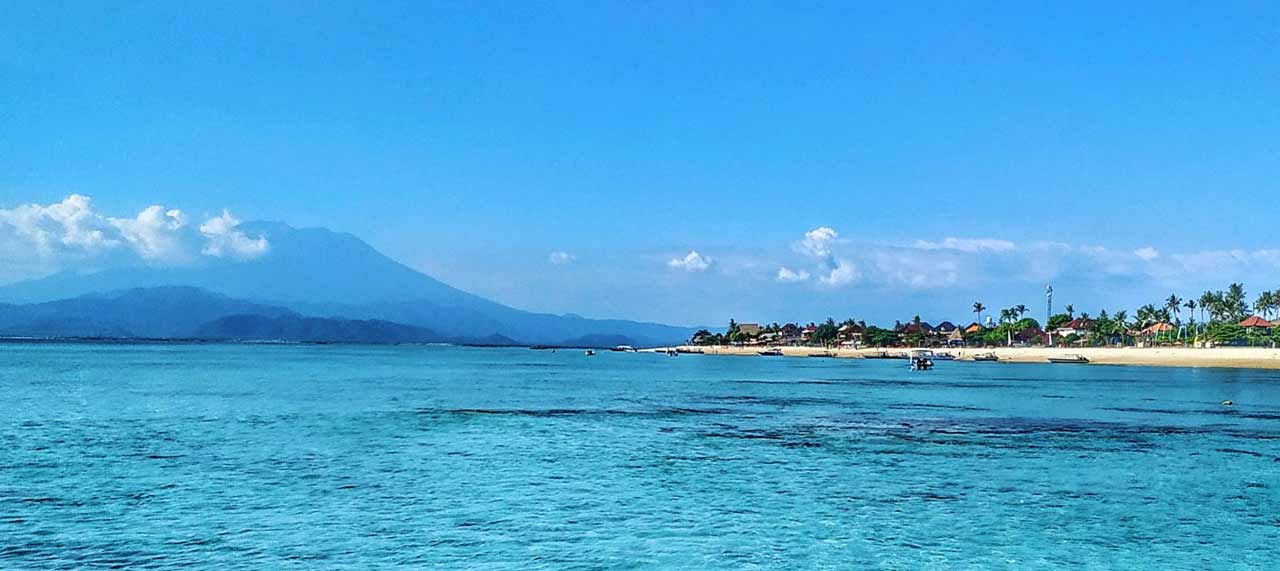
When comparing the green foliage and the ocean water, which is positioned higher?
the green foliage

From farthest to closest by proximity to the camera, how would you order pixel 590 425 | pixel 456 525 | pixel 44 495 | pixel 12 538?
pixel 590 425
pixel 44 495
pixel 456 525
pixel 12 538

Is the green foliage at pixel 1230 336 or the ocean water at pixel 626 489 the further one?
the green foliage at pixel 1230 336

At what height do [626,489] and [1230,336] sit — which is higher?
[1230,336]

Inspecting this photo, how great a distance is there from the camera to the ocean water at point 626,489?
1986 centimetres

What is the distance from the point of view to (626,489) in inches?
1087

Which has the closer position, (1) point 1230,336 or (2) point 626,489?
(2) point 626,489

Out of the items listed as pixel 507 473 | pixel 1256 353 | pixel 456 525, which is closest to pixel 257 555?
pixel 456 525

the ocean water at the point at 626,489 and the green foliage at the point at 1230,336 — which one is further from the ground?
the green foliage at the point at 1230,336

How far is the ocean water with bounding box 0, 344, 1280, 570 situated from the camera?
65.2 feet

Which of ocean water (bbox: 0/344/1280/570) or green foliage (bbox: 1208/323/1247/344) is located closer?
ocean water (bbox: 0/344/1280/570)

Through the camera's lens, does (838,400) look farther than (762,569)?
Yes

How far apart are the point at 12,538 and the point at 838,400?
57194 millimetres

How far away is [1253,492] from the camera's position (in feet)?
92.9

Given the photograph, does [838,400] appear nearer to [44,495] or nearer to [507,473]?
[507,473]
